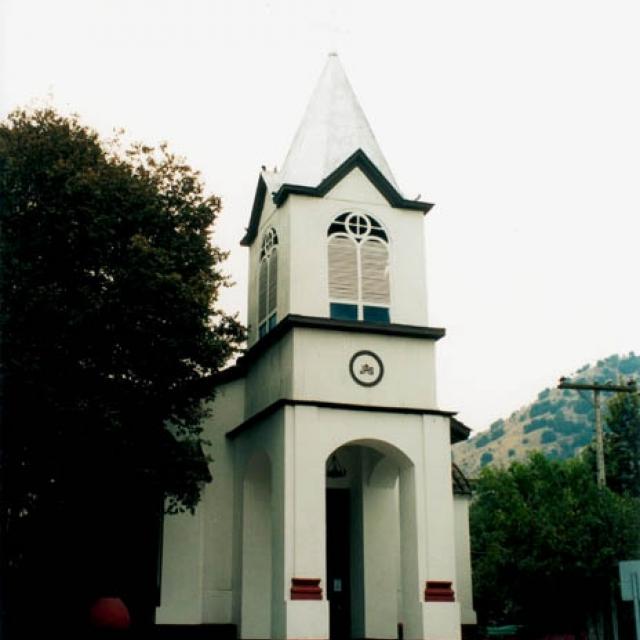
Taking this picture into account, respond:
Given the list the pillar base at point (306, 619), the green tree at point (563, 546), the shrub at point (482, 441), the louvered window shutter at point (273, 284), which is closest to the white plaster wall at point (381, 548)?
the pillar base at point (306, 619)

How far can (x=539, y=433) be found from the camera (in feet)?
577

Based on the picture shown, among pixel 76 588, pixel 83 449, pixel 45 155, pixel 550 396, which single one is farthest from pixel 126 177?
pixel 550 396

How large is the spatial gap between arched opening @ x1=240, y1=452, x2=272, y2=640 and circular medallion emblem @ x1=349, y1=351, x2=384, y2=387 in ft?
11.4

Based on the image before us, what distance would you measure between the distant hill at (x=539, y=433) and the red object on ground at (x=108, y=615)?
139 meters

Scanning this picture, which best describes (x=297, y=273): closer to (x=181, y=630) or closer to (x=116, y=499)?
(x=116, y=499)

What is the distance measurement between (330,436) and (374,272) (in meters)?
5.05

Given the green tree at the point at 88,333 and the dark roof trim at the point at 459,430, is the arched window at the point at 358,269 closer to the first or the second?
the green tree at the point at 88,333

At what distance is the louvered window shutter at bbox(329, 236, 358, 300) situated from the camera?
26.5 metres

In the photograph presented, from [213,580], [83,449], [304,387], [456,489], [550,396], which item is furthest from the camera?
[550,396]

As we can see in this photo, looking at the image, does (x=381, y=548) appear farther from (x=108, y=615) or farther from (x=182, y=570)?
(x=108, y=615)

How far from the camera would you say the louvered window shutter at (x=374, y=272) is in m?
26.8

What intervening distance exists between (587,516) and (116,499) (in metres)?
16.1

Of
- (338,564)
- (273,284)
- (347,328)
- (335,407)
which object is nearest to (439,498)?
(335,407)

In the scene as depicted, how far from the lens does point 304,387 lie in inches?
984
